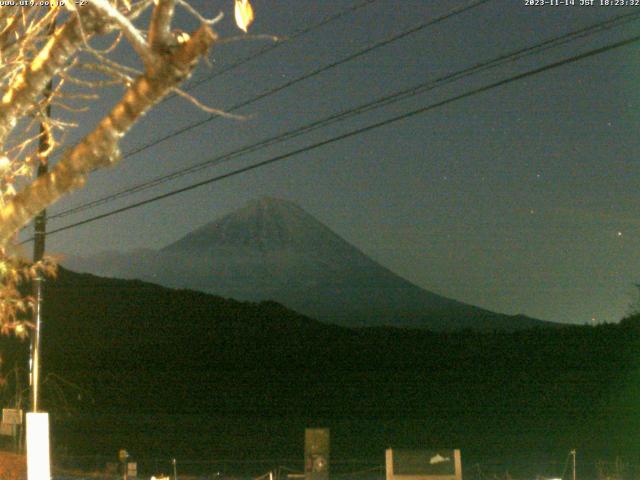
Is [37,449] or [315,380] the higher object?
[315,380]

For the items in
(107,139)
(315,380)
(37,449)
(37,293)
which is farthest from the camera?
(315,380)

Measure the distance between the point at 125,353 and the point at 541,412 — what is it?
36.7 meters

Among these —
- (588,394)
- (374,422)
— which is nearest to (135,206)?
(374,422)

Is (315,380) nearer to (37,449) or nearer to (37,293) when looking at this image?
(37,293)

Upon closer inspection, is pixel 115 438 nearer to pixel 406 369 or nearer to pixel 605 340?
pixel 406 369

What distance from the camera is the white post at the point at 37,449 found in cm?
918

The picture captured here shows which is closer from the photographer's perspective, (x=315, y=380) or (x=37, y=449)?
(x=37, y=449)

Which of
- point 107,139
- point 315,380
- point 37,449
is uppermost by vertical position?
point 107,139

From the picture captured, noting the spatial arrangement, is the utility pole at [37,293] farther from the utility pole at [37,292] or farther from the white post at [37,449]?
the white post at [37,449]

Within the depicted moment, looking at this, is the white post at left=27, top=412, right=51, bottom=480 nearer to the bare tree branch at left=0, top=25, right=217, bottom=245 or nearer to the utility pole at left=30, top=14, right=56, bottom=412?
the bare tree branch at left=0, top=25, right=217, bottom=245

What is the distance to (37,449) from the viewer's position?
30.5 ft

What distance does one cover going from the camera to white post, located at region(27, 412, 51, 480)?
9.18 m

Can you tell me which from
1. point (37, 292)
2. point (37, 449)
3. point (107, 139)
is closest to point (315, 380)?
point (37, 292)

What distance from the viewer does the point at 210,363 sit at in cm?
8425
